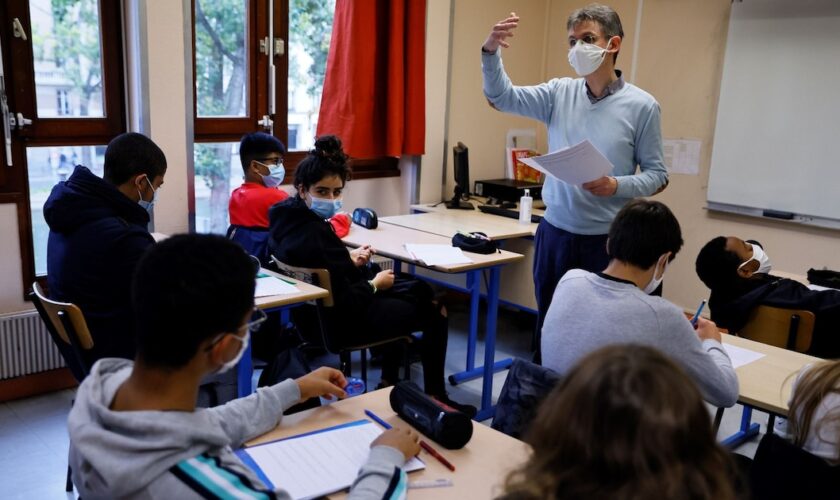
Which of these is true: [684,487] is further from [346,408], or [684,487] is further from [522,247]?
[522,247]

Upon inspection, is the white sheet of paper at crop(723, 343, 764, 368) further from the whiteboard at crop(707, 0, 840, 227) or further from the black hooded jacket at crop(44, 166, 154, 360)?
the whiteboard at crop(707, 0, 840, 227)

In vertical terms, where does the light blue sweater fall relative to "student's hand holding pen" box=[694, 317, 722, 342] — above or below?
above

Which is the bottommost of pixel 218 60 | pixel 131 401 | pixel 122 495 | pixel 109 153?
pixel 122 495

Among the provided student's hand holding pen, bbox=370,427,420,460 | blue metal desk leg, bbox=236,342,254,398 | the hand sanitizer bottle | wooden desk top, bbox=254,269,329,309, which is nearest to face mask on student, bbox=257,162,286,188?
wooden desk top, bbox=254,269,329,309

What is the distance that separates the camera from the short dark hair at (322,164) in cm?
300

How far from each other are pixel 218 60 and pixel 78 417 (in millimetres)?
3199

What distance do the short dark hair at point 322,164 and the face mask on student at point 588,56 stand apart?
1.04 m

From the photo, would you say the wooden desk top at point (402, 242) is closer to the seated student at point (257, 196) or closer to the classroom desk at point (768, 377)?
the seated student at point (257, 196)

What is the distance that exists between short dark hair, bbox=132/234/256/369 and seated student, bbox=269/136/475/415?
68.5 inches

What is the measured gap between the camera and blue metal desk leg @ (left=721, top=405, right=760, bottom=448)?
3.30 meters

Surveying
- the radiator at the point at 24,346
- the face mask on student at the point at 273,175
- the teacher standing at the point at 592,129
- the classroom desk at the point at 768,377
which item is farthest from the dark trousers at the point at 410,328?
the radiator at the point at 24,346

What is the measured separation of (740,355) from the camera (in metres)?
2.26

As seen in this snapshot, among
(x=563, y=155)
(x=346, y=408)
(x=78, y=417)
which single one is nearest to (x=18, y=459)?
(x=346, y=408)

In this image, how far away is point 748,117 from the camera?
14.3ft
